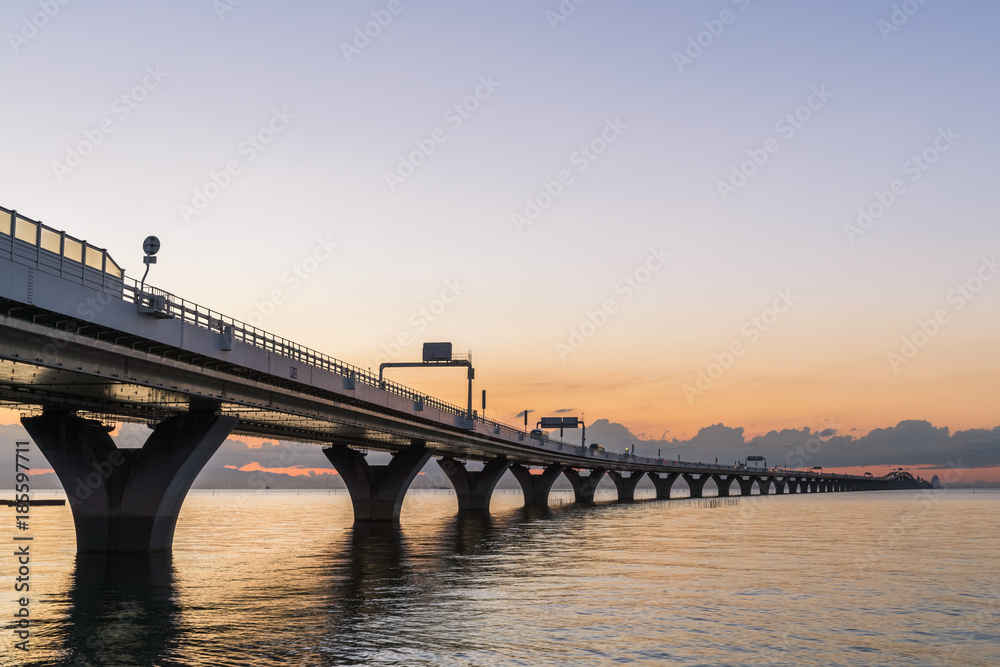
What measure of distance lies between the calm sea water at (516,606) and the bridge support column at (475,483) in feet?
255

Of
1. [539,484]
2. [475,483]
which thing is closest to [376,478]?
[475,483]

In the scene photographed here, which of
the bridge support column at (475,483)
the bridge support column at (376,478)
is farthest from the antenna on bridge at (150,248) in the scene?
the bridge support column at (475,483)

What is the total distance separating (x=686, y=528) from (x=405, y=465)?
95.3 feet

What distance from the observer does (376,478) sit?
93.2 m

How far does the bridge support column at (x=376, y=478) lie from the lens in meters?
91.9

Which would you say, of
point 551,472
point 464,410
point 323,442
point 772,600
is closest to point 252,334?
point 772,600

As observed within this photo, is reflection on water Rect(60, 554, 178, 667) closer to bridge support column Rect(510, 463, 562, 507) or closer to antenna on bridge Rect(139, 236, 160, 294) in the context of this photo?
antenna on bridge Rect(139, 236, 160, 294)

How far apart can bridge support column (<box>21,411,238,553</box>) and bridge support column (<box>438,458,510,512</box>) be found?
89.5 metres

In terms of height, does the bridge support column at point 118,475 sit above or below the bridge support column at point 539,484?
above

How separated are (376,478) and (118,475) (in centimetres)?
4700

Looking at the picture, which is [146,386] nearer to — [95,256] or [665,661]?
[95,256]

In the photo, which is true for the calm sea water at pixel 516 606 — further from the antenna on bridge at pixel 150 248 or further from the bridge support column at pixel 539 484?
the bridge support column at pixel 539 484

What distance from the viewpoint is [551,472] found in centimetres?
17412

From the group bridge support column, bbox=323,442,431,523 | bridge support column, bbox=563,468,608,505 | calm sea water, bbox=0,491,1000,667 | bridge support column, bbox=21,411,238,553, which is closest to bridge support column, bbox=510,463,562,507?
bridge support column, bbox=563,468,608,505
